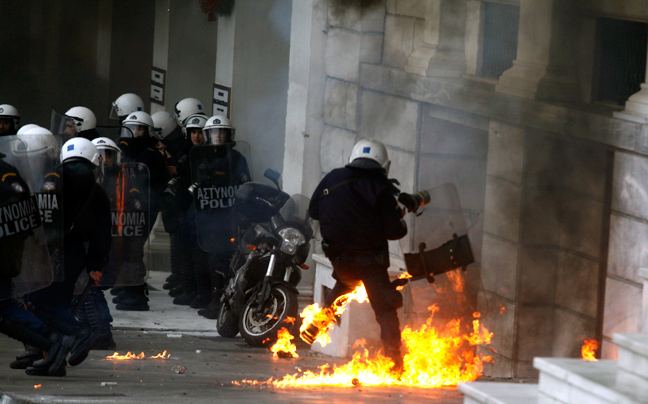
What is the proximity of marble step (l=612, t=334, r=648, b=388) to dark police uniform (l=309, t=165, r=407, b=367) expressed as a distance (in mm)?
2595

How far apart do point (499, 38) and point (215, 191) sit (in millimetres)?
3074

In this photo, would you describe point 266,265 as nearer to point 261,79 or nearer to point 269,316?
point 269,316

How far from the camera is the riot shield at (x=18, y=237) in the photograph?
Answer: 22.8 feet

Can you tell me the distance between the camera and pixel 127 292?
10.2 meters

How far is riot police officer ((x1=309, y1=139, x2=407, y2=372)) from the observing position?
7102mm

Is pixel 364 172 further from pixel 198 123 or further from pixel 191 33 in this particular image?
pixel 191 33

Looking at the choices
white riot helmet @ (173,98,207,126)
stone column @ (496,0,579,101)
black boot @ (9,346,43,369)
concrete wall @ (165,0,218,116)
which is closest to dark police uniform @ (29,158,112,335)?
black boot @ (9,346,43,369)

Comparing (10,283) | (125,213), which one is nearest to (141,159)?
(125,213)

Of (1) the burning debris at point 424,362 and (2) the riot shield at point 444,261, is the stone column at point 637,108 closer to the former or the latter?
(2) the riot shield at point 444,261

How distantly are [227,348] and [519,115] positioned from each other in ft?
→ 9.92

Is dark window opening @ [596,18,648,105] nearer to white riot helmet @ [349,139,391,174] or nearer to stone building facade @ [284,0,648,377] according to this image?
stone building facade @ [284,0,648,377]

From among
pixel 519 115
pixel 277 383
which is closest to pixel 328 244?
pixel 277 383

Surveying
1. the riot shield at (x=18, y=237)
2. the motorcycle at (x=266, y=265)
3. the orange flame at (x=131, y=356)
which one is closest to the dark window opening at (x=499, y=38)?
the motorcycle at (x=266, y=265)

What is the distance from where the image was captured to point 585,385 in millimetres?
4457
